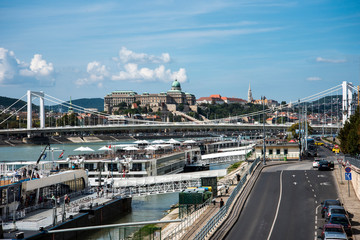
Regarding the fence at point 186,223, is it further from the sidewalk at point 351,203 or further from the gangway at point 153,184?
the gangway at point 153,184

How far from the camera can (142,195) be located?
124ft

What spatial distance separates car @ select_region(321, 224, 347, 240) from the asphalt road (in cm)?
134

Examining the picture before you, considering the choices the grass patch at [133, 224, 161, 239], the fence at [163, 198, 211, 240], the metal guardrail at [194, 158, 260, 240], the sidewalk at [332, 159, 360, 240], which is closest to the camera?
the metal guardrail at [194, 158, 260, 240]

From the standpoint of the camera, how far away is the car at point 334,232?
17809 mm

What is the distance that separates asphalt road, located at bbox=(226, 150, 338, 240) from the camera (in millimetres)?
20844

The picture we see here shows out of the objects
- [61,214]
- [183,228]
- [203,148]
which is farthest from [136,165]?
[203,148]

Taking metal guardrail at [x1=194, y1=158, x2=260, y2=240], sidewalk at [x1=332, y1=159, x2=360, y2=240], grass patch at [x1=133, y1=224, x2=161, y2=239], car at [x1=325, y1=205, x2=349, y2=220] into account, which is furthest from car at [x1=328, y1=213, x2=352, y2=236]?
grass patch at [x1=133, y1=224, x2=161, y2=239]

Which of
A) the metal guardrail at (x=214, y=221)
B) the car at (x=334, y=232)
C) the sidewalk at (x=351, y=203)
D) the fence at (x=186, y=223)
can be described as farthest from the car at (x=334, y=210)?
the fence at (x=186, y=223)

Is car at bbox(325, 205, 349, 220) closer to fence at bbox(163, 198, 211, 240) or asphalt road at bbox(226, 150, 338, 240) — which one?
asphalt road at bbox(226, 150, 338, 240)

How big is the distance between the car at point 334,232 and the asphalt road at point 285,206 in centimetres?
134

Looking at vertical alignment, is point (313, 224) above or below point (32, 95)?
below

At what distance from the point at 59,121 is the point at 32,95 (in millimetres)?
32604

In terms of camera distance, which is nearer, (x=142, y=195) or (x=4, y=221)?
(x=4, y=221)

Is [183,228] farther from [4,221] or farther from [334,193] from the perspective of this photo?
[334,193]
